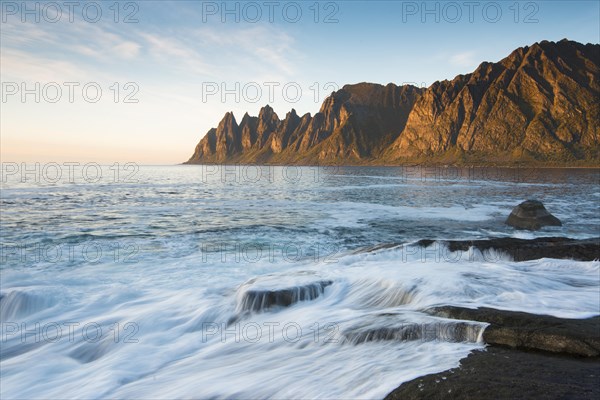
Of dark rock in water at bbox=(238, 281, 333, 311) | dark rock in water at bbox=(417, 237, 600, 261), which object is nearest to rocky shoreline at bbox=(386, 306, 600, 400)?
dark rock in water at bbox=(238, 281, 333, 311)

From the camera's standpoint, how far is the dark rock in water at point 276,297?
31.7ft

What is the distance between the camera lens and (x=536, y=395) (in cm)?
402

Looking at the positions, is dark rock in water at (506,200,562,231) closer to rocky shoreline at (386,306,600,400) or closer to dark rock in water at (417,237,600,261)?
dark rock in water at (417,237,600,261)

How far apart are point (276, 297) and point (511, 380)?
6.24m

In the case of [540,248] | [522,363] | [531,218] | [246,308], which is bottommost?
[246,308]

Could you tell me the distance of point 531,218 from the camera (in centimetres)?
2098

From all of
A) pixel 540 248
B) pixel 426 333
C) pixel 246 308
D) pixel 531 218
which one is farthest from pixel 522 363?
pixel 531 218

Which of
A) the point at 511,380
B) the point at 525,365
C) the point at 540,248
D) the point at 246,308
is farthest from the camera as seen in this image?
the point at 540,248

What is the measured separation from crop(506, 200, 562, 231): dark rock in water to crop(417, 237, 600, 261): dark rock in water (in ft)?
23.1

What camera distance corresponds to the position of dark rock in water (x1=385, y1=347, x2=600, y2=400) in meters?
4.10

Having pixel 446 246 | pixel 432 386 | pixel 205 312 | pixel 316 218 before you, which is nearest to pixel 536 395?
pixel 432 386

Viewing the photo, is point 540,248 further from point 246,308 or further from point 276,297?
point 246,308

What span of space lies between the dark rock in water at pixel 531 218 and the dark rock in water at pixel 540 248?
23.1 feet

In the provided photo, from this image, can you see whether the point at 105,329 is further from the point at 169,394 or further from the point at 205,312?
the point at 169,394
